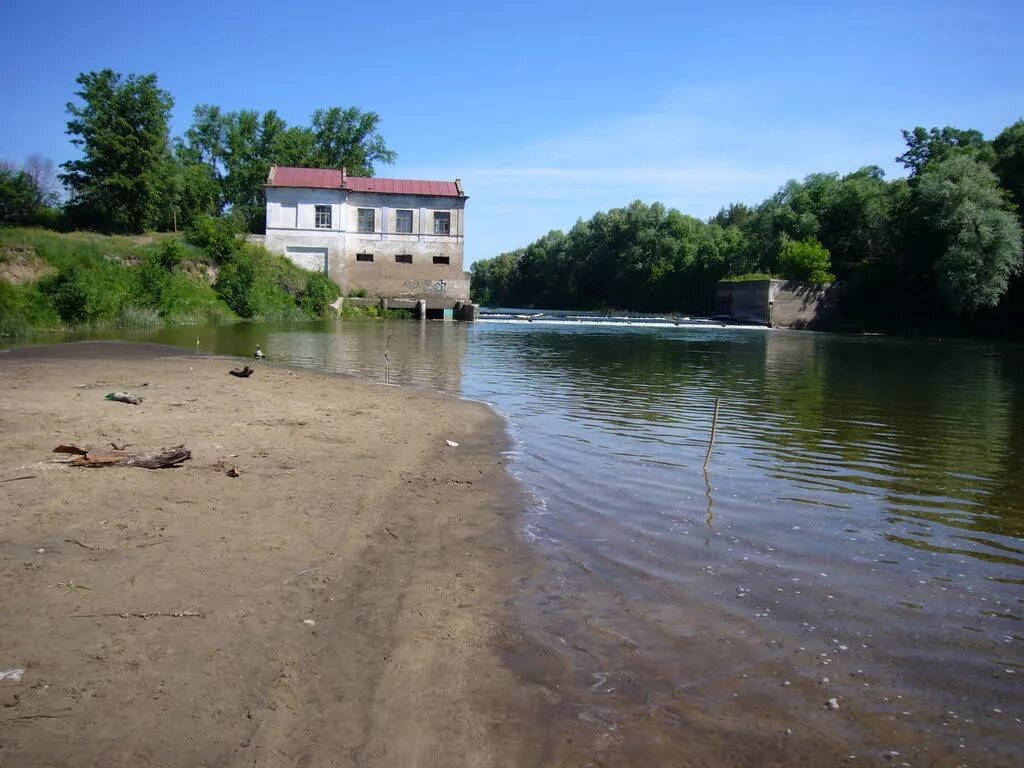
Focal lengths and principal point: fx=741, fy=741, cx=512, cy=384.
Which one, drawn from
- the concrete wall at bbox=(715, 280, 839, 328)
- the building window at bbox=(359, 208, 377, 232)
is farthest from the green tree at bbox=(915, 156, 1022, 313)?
the building window at bbox=(359, 208, 377, 232)

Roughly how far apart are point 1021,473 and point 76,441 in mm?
13761

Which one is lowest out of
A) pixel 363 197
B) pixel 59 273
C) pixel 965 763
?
pixel 965 763

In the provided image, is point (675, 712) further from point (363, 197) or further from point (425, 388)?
point (363, 197)

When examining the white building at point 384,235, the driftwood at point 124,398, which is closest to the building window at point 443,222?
the white building at point 384,235

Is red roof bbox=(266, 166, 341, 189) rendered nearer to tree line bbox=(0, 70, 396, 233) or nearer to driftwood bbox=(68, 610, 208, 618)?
tree line bbox=(0, 70, 396, 233)

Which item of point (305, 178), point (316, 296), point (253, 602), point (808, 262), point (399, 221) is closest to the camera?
point (253, 602)

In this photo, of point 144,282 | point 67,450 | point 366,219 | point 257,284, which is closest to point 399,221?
point 366,219

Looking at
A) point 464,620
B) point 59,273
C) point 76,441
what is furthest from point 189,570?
point 59,273

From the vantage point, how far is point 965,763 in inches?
170

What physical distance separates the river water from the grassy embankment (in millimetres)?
22580

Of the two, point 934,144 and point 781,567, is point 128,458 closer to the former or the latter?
point 781,567

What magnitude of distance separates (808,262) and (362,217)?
39.2 metres

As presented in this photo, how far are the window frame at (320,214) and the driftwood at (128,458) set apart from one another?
5466cm

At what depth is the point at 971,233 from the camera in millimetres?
51281
